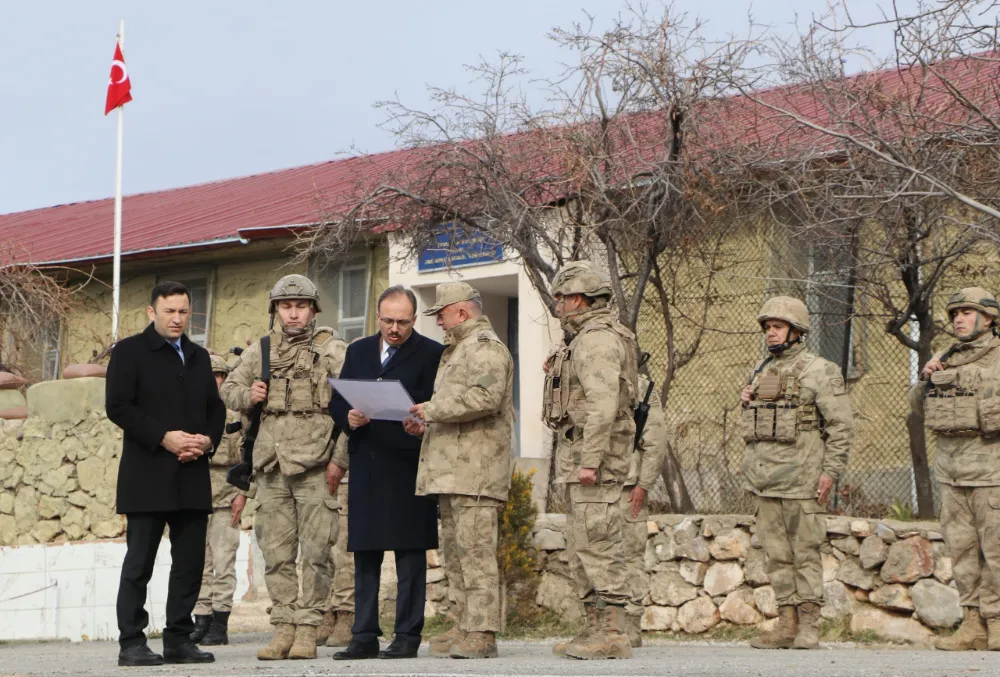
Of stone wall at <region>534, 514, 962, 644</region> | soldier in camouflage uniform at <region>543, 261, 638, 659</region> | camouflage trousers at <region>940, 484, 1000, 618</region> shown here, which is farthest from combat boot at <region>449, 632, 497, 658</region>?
camouflage trousers at <region>940, 484, 1000, 618</region>

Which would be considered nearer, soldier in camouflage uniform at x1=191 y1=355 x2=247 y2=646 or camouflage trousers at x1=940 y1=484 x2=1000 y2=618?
→ camouflage trousers at x1=940 y1=484 x2=1000 y2=618

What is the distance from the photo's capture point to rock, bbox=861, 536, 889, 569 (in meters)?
11.1

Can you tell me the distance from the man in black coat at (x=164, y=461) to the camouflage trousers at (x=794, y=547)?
3.48 meters

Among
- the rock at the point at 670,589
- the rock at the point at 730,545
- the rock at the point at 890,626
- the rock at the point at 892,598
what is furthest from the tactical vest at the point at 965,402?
the rock at the point at 670,589

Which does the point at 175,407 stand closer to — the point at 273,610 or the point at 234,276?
the point at 273,610

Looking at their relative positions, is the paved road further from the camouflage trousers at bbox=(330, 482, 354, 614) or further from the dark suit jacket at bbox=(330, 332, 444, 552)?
the dark suit jacket at bbox=(330, 332, 444, 552)

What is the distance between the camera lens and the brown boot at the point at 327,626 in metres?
9.23

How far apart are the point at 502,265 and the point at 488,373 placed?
8.85m

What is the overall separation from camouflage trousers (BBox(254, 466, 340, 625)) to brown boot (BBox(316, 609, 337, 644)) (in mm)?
654

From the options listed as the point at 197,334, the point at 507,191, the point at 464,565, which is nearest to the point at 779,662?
the point at 464,565

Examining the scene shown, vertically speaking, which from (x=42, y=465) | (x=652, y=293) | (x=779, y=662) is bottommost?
(x=779, y=662)

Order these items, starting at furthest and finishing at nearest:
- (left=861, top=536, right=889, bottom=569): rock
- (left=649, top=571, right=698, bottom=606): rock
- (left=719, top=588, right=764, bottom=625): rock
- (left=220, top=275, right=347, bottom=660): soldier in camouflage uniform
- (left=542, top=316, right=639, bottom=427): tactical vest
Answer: (left=649, top=571, right=698, bottom=606): rock → (left=719, top=588, right=764, bottom=625): rock → (left=861, top=536, right=889, bottom=569): rock → (left=220, top=275, right=347, bottom=660): soldier in camouflage uniform → (left=542, top=316, right=639, bottom=427): tactical vest

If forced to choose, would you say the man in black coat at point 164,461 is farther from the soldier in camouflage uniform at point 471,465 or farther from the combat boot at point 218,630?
the combat boot at point 218,630

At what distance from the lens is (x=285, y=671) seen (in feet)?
23.1
